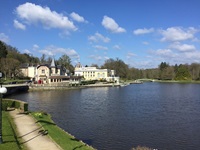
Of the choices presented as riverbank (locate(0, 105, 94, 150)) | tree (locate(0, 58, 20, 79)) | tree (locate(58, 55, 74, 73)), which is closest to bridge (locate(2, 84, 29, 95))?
tree (locate(0, 58, 20, 79))

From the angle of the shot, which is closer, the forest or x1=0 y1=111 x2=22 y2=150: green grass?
Result: x1=0 y1=111 x2=22 y2=150: green grass

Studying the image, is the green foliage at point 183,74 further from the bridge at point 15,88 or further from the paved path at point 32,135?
the paved path at point 32,135

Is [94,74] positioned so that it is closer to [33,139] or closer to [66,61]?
[66,61]

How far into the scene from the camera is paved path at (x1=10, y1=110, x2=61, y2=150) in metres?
16.2

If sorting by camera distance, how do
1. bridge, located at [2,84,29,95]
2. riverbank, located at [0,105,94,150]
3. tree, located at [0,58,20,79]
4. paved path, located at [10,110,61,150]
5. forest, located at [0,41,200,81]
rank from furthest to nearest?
forest, located at [0,41,200,81] < tree, located at [0,58,20,79] < bridge, located at [2,84,29,95] < paved path, located at [10,110,61,150] < riverbank, located at [0,105,94,150]

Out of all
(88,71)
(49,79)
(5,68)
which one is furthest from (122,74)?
(5,68)

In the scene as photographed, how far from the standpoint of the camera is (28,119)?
2439 centimetres

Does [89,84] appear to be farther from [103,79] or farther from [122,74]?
[122,74]

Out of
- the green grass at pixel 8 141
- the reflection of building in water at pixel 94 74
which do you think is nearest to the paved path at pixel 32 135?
the green grass at pixel 8 141

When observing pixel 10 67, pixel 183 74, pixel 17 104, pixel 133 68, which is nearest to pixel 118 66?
pixel 133 68

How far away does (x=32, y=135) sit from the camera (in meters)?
18.6

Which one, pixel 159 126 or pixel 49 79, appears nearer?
pixel 159 126

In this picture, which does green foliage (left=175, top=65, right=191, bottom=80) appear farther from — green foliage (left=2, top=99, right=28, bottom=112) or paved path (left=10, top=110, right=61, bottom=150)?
paved path (left=10, top=110, right=61, bottom=150)

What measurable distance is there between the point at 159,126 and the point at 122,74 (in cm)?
13467
